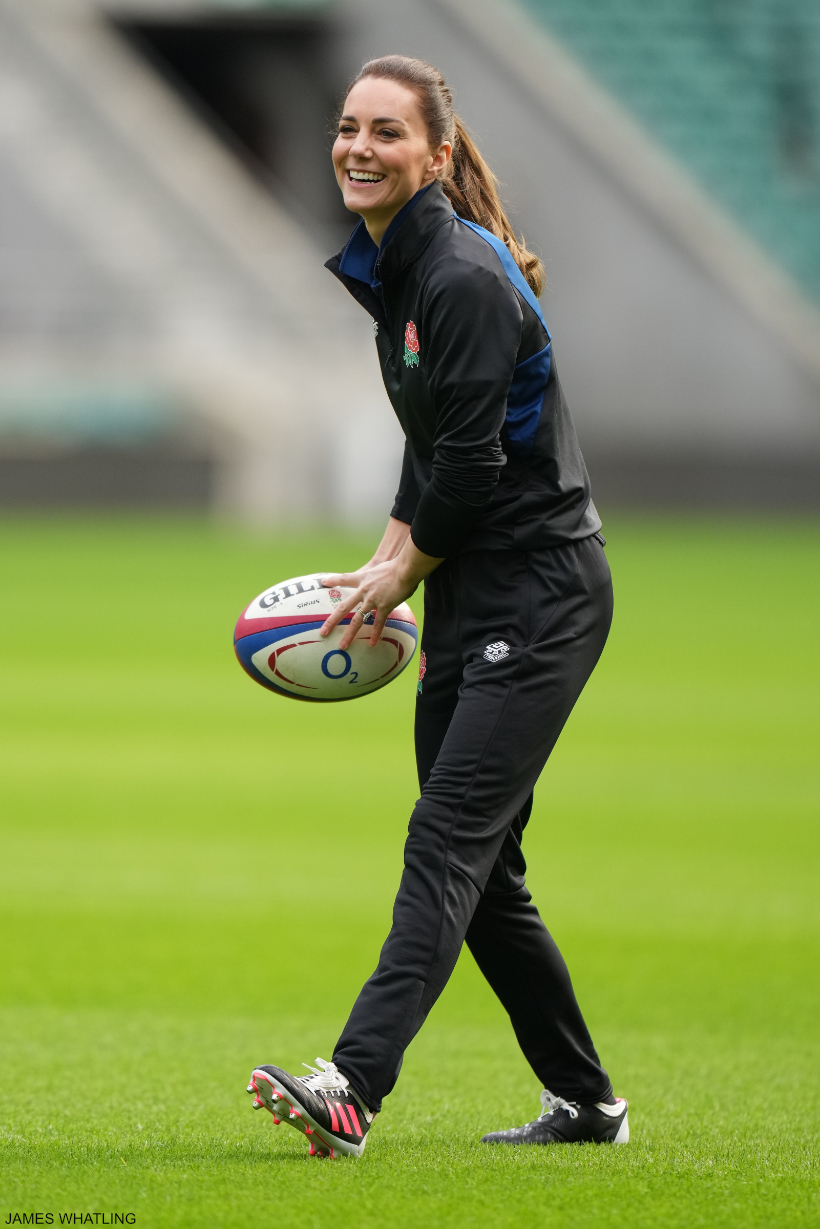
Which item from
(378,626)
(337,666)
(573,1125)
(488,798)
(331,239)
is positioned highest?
(331,239)

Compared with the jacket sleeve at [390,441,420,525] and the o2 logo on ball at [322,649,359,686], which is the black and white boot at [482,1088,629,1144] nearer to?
the o2 logo on ball at [322,649,359,686]

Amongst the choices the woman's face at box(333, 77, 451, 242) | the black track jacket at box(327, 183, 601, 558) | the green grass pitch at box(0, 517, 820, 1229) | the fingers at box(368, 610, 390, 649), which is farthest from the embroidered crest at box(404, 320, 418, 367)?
the green grass pitch at box(0, 517, 820, 1229)

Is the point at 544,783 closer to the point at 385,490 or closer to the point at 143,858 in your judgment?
the point at 143,858

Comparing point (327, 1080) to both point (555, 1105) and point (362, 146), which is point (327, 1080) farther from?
point (362, 146)

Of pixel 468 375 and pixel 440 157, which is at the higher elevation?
pixel 440 157

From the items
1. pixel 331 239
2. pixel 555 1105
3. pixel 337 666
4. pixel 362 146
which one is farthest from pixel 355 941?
pixel 331 239

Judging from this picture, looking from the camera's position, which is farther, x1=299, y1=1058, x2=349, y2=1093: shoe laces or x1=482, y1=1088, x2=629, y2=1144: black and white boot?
x1=482, y1=1088, x2=629, y2=1144: black and white boot

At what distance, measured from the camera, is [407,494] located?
4035 millimetres

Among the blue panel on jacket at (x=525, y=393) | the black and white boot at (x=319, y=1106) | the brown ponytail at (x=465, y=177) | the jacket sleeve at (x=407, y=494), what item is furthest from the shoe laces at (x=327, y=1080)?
the brown ponytail at (x=465, y=177)

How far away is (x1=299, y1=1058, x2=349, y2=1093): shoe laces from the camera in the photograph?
3.41 meters

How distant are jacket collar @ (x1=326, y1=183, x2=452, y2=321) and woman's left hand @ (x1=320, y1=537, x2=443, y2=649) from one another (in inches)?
22.2

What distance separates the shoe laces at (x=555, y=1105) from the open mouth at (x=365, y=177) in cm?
214

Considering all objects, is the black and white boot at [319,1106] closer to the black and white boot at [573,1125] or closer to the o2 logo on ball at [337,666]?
the black and white boot at [573,1125]

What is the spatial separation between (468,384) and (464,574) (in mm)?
462
